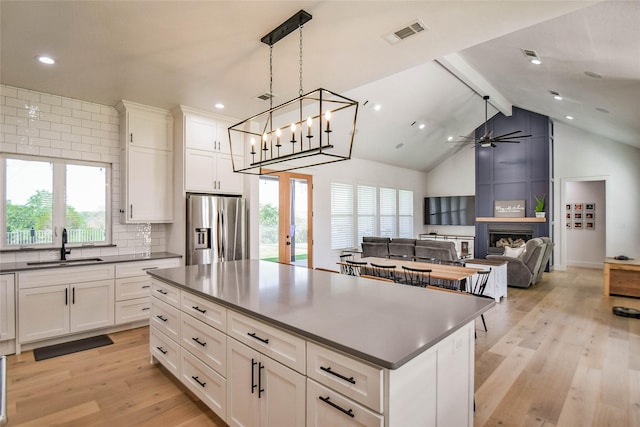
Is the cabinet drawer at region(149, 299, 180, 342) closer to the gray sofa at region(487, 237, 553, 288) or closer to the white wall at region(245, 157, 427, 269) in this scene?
the white wall at region(245, 157, 427, 269)

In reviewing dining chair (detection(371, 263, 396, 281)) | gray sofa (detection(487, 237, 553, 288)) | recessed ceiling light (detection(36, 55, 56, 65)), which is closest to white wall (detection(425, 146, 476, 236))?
gray sofa (detection(487, 237, 553, 288))

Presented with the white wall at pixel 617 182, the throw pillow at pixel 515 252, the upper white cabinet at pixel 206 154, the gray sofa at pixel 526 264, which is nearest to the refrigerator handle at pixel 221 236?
the upper white cabinet at pixel 206 154

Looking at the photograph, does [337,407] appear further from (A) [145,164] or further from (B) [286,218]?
(B) [286,218]

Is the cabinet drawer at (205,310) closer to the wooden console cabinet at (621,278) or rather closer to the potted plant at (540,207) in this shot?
the wooden console cabinet at (621,278)

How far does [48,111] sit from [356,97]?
4309 millimetres

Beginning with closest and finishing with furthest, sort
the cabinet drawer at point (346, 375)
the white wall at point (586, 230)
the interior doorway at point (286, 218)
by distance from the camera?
the cabinet drawer at point (346, 375), the interior doorway at point (286, 218), the white wall at point (586, 230)

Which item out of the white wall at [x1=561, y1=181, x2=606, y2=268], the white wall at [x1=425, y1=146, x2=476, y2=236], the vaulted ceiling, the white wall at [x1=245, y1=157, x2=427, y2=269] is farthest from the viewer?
the white wall at [x1=425, y1=146, x2=476, y2=236]

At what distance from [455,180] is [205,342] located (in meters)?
9.61

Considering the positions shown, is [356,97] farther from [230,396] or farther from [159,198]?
[230,396]

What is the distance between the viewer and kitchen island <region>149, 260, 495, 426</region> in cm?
127

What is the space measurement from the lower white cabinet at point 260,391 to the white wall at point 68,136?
120 inches

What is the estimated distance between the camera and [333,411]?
135 centimetres

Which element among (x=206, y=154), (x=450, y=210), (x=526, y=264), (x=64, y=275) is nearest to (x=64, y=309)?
(x=64, y=275)

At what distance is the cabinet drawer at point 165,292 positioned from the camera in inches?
99.6
